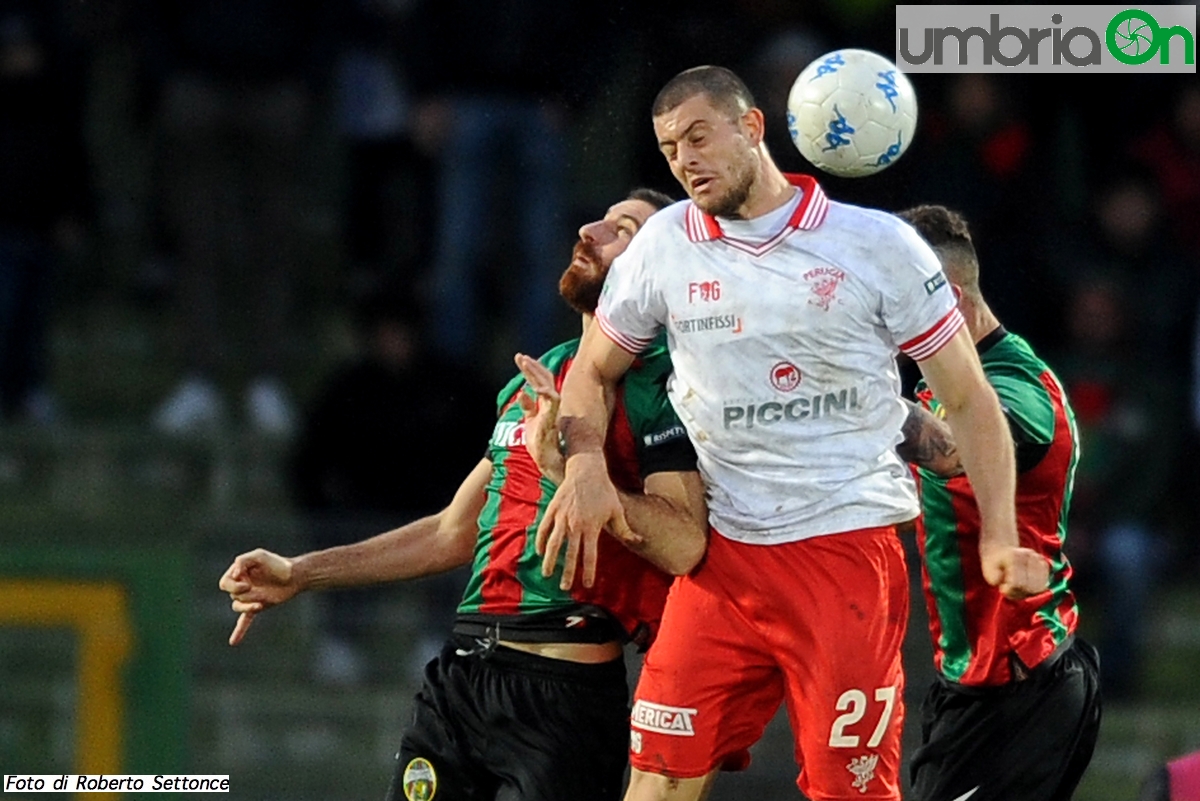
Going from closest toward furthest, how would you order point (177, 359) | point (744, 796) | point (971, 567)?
point (971, 567) → point (744, 796) → point (177, 359)

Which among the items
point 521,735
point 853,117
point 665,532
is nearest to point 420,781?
point 521,735

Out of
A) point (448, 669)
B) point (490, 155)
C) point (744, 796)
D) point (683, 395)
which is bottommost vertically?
point (744, 796)

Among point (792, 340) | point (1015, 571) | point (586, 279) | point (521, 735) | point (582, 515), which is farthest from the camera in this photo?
point (586, 279)

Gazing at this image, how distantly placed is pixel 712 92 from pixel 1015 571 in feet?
4.30

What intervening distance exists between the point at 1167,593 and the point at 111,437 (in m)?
5.18

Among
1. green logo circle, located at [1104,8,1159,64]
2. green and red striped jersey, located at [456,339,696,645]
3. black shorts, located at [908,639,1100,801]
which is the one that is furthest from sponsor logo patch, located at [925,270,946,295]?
green logo circle, located at [1104,8,1159,64]

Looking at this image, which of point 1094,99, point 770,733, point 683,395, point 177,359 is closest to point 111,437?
point 177,359

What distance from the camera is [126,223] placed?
41.2 ft

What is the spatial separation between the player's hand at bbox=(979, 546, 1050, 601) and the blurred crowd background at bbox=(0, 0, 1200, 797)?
4446 mm

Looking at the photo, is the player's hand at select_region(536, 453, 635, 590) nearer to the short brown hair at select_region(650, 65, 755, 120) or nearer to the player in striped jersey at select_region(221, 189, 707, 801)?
the player in striped jersey at select_region(221, 189, 707, 801)

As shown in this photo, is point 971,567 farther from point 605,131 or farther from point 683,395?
point 605,131

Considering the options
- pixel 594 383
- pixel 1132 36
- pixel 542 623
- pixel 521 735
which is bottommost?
pixel 521 735

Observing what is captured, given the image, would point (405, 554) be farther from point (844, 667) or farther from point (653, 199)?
point (844, 667)

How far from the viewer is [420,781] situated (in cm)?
554
